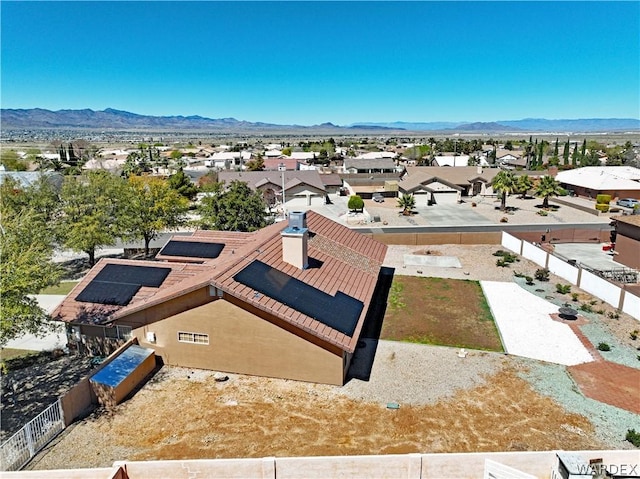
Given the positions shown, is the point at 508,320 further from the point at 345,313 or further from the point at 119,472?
the point at 119,472

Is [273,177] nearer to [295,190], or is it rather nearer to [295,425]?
[295,190]

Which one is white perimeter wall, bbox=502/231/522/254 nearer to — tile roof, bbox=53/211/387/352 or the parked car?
A: tile roof, bbox=53/211/387/352

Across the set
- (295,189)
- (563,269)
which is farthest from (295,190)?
(563,269)

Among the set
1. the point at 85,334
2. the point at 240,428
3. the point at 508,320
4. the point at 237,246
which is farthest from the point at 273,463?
the point at 508,320

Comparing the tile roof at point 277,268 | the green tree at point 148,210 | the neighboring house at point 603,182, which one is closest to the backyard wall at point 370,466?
the tile roof at point 277,268

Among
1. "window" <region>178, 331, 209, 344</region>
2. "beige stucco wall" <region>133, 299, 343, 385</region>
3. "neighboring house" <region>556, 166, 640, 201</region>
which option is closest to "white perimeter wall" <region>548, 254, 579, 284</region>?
"beige stucco wall" <region>133, 299, 343, 385</region>
